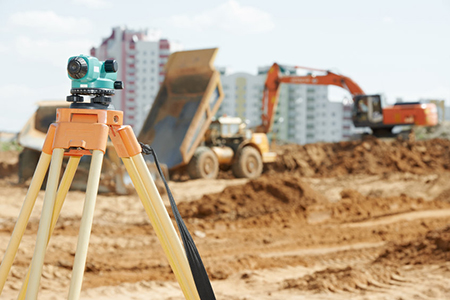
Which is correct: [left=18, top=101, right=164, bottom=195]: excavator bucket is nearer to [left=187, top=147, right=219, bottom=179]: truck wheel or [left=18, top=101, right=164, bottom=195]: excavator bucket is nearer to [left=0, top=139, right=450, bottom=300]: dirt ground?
[left=0, top=139, right=450, bottom=300]: dirt ground

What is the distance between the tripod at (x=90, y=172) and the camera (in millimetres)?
2166

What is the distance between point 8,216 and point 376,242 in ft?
20.6

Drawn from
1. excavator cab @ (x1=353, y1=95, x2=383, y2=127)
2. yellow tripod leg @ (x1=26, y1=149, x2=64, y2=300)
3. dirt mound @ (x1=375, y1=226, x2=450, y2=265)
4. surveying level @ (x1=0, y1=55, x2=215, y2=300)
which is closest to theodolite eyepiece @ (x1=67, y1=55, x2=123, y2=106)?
surveying level @ (x1=0, y1=55, x2=215, y2=300)

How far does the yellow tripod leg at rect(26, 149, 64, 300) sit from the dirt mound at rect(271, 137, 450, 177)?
16.0m

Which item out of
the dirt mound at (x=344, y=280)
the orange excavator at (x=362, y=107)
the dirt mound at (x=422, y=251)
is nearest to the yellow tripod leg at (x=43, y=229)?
the dirt mound at (x=344, y=280)

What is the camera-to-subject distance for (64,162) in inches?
416

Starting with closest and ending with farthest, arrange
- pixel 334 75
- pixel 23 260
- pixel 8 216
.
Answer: pixel 23 260, pixel 8 216, pixel 334 75

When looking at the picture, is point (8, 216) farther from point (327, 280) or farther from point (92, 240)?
point (327, 280)

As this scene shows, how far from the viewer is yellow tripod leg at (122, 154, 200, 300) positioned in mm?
2287

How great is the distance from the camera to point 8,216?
9164 mm

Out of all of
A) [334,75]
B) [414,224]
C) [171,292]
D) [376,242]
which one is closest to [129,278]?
[171,292]

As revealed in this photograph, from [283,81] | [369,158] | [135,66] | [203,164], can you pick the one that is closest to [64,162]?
[203,164]

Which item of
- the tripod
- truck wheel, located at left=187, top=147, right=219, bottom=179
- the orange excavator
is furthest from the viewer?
the orange excavator

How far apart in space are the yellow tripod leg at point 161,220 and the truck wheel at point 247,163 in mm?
13167
